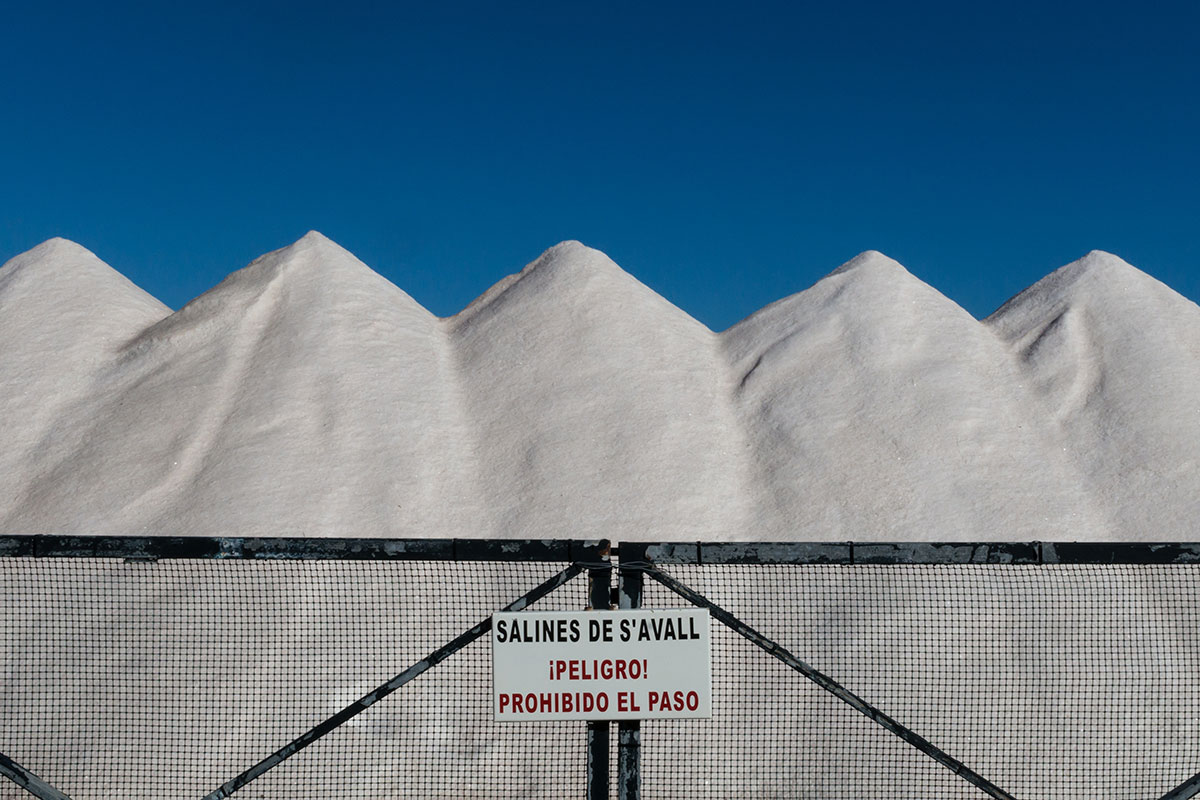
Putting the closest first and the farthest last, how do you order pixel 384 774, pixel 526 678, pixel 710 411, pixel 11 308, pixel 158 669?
pixel 526 678
pixel 384 774
pixel 158 669
pixel 710 411
pixel 11 308

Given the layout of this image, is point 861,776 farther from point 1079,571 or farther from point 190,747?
point 190,747

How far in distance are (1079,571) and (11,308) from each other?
2014cm

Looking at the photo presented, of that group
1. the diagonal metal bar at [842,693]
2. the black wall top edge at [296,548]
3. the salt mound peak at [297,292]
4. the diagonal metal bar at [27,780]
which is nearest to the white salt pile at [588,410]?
the salt mound peak at [297,292]

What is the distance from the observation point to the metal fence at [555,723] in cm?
906

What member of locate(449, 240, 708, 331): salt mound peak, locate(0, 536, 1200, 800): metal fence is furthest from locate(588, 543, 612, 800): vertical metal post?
locate(449, 240, 708, 331): salt mound peak

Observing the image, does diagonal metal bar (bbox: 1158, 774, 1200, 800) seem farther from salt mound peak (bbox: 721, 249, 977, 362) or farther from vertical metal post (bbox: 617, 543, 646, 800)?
salt mound peak (bbox: 721, 249, 977, 362)

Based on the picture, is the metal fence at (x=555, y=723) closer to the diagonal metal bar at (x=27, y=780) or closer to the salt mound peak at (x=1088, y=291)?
the diagonal metal bar at (x=27, y=780)

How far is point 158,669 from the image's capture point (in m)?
10.2

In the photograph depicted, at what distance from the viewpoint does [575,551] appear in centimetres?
432

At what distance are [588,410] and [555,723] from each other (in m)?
7.74

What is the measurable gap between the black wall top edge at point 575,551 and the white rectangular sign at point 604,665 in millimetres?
268

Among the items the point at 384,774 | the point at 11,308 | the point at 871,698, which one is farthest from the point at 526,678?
the point at 11,308

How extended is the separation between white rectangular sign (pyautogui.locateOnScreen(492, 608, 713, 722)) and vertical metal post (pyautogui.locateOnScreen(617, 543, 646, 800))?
3.8 inches

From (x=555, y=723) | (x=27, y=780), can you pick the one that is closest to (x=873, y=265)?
(x=555, y=723)
